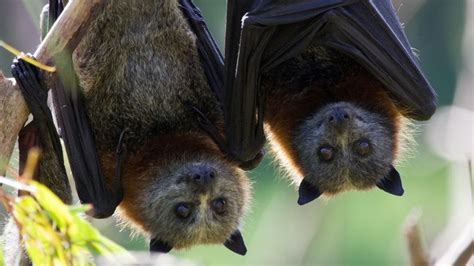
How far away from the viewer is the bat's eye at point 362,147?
6.80m

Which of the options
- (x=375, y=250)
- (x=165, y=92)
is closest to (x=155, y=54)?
(x=165, y=92)

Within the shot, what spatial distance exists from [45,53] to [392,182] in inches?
122

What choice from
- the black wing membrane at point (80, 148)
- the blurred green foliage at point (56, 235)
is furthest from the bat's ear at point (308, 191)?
the blurred green foliage at point (56, 235)

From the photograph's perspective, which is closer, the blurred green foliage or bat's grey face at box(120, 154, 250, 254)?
the blurred green foliage

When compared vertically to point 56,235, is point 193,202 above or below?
below

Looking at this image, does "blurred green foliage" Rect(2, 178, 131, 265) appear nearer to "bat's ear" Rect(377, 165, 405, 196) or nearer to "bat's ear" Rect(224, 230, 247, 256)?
"bat's ear" Rect(224, 230, 247, 256)

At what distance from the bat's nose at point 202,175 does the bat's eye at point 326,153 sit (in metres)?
0.86

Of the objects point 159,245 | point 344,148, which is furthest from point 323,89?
point 159,245

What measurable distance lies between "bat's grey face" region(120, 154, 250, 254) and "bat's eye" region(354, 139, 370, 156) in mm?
979

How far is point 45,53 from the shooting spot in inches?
211

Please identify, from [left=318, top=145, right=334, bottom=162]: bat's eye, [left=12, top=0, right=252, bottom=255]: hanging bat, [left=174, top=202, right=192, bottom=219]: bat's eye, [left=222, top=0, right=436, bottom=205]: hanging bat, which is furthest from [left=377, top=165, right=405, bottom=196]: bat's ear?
[left=174, top=202, right=192, bottom=219]: bat's eye

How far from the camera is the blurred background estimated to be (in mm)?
11297

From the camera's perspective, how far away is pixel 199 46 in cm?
718

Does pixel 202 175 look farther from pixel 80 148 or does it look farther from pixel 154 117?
pixel 80 148
